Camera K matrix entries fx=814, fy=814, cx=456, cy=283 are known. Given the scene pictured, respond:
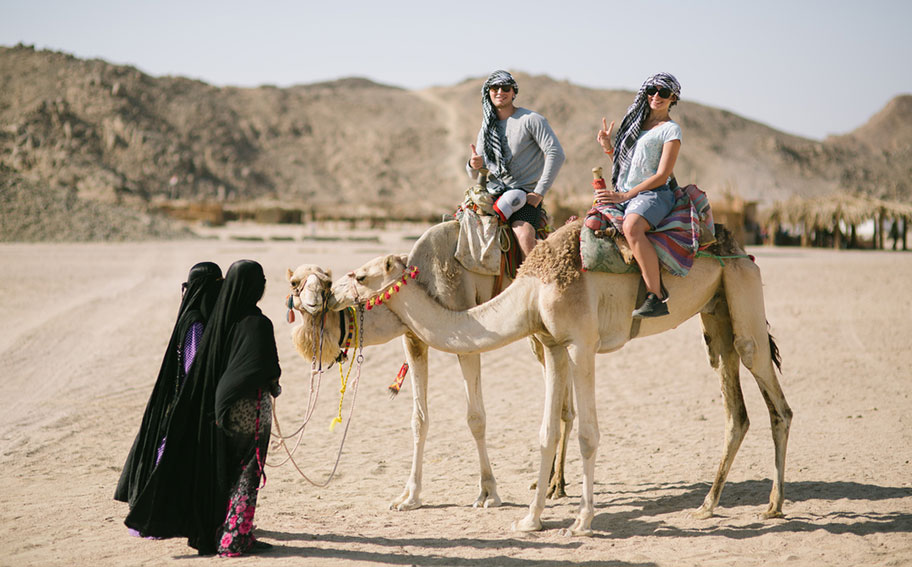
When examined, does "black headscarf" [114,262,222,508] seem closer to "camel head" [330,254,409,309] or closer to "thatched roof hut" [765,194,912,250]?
"camel head" [330,254,409,309]

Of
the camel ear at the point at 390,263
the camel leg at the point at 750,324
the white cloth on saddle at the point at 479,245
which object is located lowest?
the camel leg at the point at 750,324

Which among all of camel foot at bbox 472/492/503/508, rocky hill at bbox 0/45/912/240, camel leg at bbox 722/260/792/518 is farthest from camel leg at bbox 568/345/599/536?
rocky hill at bbox 0/45/912/240

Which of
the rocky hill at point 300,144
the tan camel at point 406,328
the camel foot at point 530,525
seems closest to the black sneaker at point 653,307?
the tan camel at point 406,328

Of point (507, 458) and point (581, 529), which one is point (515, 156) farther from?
point (507, 458)

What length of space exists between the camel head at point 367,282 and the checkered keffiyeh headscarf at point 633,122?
1.79m

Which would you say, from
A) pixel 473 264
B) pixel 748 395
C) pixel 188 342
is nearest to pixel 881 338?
pixel 748 395

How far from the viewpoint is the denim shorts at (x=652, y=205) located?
5836 mm

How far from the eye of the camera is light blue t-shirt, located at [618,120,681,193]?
592cm

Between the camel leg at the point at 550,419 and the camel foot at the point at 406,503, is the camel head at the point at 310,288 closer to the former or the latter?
the camel leg at the point at 550,419

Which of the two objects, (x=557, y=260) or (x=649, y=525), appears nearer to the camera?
(x=557, y=260)

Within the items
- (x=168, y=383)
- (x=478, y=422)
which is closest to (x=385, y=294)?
(x=478, y=422)

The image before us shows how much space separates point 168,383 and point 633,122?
12.8ft

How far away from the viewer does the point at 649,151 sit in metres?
6.01

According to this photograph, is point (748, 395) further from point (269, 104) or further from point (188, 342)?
point (269, 104)
